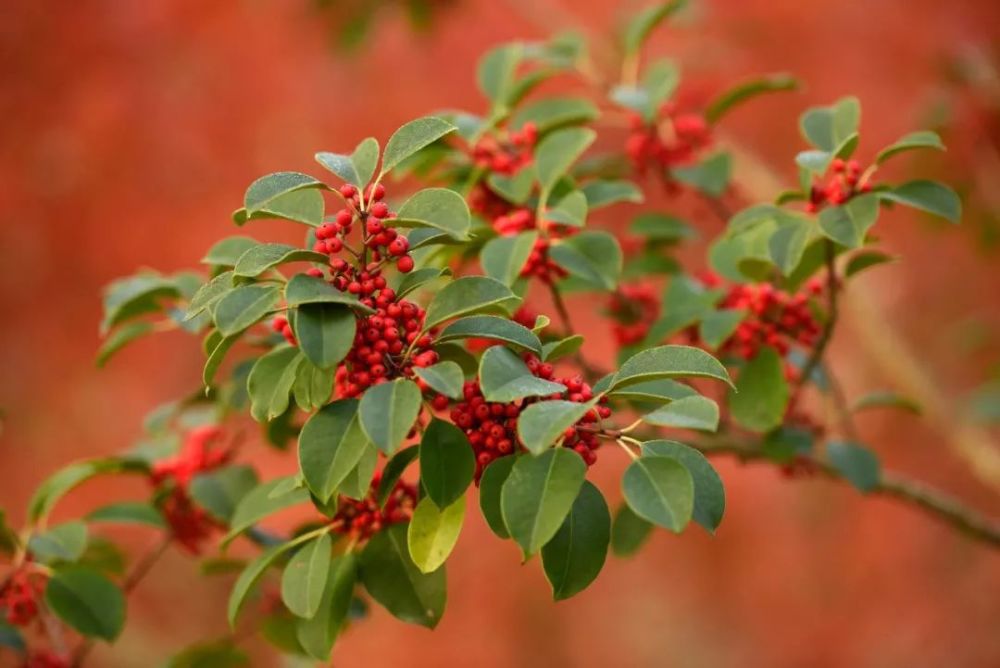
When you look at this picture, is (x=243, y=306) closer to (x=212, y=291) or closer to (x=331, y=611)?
(x=212, y=291)

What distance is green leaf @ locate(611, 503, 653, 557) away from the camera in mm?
1055

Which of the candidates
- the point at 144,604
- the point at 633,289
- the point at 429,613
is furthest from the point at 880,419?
the point at 429,613

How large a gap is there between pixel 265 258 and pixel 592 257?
38cm

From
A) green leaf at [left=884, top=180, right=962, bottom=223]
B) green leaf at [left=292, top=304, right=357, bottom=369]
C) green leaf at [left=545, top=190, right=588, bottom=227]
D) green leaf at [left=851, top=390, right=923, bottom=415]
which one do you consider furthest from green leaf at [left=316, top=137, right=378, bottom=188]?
green leaf at [left=851, top=390, right=923, bottom=415]

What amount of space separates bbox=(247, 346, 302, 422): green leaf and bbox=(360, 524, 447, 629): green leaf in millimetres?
169

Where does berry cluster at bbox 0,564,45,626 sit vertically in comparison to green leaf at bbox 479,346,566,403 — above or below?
below

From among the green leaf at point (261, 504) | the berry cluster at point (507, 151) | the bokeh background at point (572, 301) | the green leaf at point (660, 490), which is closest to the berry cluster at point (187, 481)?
the green leaf at point (261, 504)

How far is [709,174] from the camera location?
1.18 m

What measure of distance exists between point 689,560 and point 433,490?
266 centimetres

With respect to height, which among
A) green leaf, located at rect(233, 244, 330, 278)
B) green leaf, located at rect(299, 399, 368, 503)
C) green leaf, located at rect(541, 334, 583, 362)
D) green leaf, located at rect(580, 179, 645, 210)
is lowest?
green leaf, located at rect(580, 179, 645, 210)

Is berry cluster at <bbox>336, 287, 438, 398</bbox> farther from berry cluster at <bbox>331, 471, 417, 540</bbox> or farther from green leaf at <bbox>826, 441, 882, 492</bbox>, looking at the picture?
green leaf at <bbox>826, 441, 882, 492</bbox>

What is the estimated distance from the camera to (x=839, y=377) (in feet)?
10.8

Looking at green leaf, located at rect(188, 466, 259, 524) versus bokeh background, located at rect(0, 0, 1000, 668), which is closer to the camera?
green leaf, located at rect(188, 466, 259, 524)

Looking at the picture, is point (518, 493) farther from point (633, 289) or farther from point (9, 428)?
point (9, 428)
